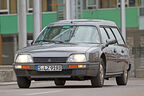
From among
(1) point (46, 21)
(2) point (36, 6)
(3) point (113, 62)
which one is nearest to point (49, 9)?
(1) point (46, 21)

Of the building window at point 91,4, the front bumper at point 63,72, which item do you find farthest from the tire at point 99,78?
the building window at point 91,4

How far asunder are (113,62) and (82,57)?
1905 millimetres

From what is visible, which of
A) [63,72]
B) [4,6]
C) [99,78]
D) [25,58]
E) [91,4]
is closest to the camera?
[63,72]

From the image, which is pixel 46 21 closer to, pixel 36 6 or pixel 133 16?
pixel 133 16

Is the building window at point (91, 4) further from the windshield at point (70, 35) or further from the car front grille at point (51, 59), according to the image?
the car front grille at point (51, 59)

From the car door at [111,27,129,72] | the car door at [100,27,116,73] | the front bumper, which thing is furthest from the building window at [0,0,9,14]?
the front bumper

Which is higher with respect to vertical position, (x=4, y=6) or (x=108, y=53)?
(x=4, y=6)

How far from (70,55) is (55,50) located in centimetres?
33

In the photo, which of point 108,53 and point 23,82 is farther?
point 108,53

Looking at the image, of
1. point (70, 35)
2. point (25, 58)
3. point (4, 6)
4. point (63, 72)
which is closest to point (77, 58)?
point (63, 72)

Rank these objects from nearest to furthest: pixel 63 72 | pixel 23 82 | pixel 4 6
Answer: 1. pixel 63 72
2. pixel 23 82
3. pixel 4 6

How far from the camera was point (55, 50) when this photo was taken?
46.9 ft

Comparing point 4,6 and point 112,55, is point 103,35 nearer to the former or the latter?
point 112,55

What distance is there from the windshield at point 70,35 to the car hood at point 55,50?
598mm
